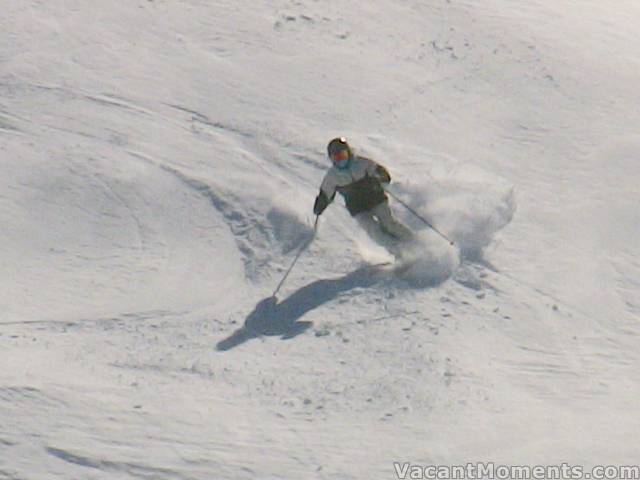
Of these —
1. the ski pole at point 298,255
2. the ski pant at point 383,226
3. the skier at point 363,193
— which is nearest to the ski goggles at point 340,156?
the skier at point 363,193

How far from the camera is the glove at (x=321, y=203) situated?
1355cm

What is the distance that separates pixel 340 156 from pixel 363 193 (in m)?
0.52

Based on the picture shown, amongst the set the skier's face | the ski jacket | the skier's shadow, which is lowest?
the skier's shadow

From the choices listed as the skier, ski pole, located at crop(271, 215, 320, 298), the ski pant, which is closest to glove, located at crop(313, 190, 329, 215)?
the skier

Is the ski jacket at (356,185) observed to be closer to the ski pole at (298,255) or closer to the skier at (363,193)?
the skier at (363,193)

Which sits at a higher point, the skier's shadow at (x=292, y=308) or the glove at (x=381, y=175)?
the glove at (x=381, y=175)

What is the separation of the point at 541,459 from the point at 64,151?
282 inches

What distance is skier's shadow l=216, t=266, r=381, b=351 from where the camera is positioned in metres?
12.9

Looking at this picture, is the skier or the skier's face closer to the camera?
the skier's face

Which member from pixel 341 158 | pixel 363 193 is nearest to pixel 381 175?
pixel 363 193

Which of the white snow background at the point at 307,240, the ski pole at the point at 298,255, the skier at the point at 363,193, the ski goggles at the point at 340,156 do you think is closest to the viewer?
the white snow background at the point at 307,240

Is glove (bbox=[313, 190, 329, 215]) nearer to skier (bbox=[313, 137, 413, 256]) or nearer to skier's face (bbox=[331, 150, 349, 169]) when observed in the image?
skier (bbox=[313, 137, 413, 256])

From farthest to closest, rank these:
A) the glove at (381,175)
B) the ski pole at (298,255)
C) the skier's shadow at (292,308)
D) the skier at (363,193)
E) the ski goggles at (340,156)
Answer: the ski pole at (298,255) < the glove at (381,175) < the skier at (363,193) < the ski goggles at (340,156) < the skier's shadow at (292,308)

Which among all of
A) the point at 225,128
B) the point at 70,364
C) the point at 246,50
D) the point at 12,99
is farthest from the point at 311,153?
the point at 70,364
